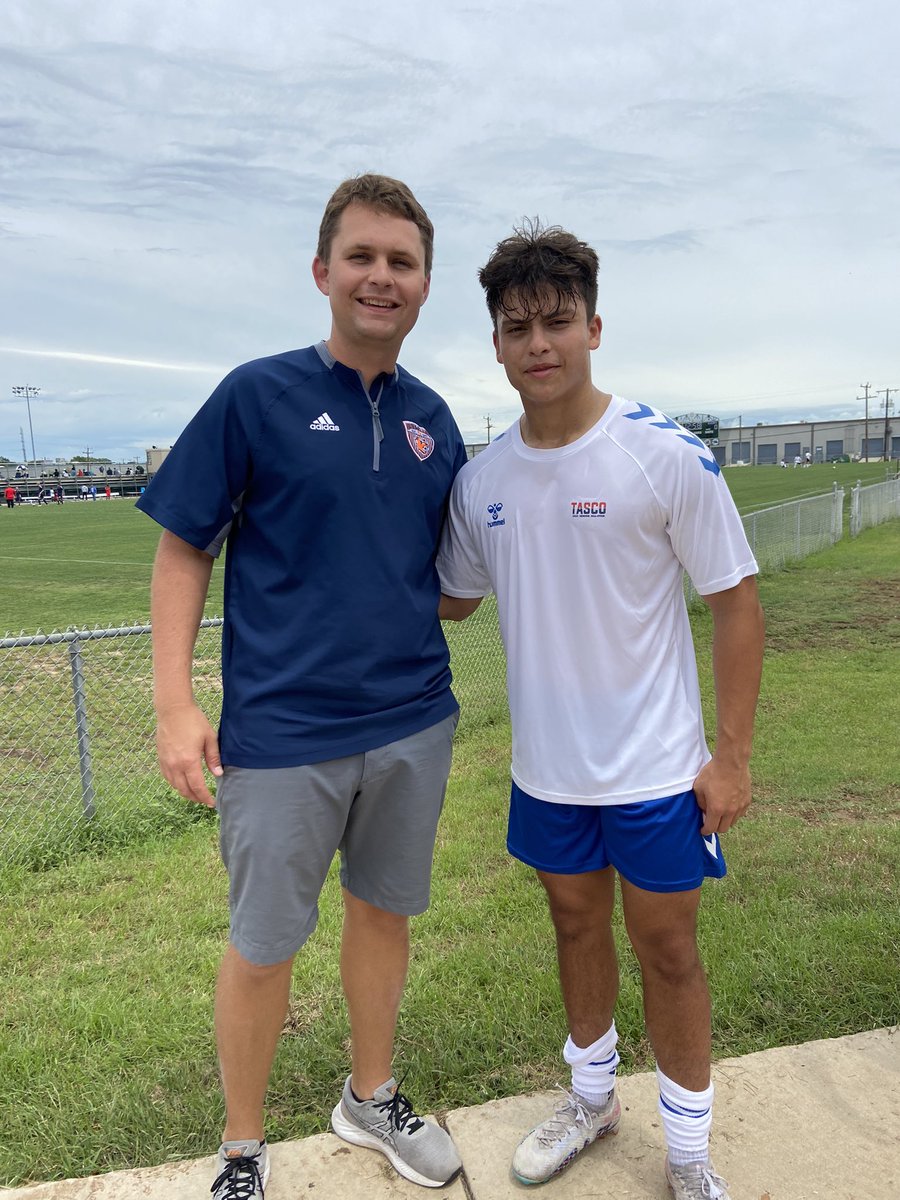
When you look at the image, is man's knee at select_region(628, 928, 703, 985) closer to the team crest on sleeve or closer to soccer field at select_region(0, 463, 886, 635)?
the team crest on sleeve

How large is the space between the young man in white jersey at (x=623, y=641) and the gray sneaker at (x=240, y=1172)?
0.67 meters

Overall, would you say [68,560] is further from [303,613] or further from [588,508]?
[588,508]

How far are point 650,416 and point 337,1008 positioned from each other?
2269 mm

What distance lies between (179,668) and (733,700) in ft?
4.47

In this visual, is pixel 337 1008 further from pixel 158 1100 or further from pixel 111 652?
pixel 111 652

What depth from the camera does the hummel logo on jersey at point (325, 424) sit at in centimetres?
217

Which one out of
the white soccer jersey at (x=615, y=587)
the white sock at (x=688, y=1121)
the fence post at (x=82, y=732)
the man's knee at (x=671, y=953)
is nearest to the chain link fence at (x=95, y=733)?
the fence post at (x=82, y=732)

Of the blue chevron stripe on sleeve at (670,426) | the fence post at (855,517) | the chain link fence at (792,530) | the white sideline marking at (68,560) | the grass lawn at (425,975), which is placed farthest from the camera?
the white sideline marking at (68,560)

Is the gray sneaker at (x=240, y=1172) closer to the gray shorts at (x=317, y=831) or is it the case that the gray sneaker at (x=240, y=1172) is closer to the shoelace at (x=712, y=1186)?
the gray shorts at (x=317, y=831)

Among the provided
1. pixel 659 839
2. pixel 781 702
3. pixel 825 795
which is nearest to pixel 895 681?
pixel 781 702

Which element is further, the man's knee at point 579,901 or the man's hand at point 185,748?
the man's knee at point 579,901

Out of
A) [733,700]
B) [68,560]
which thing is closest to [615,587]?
[733,700]

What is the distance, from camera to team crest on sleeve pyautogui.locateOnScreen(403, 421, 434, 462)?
232 centimetres

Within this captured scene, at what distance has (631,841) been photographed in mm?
2160
